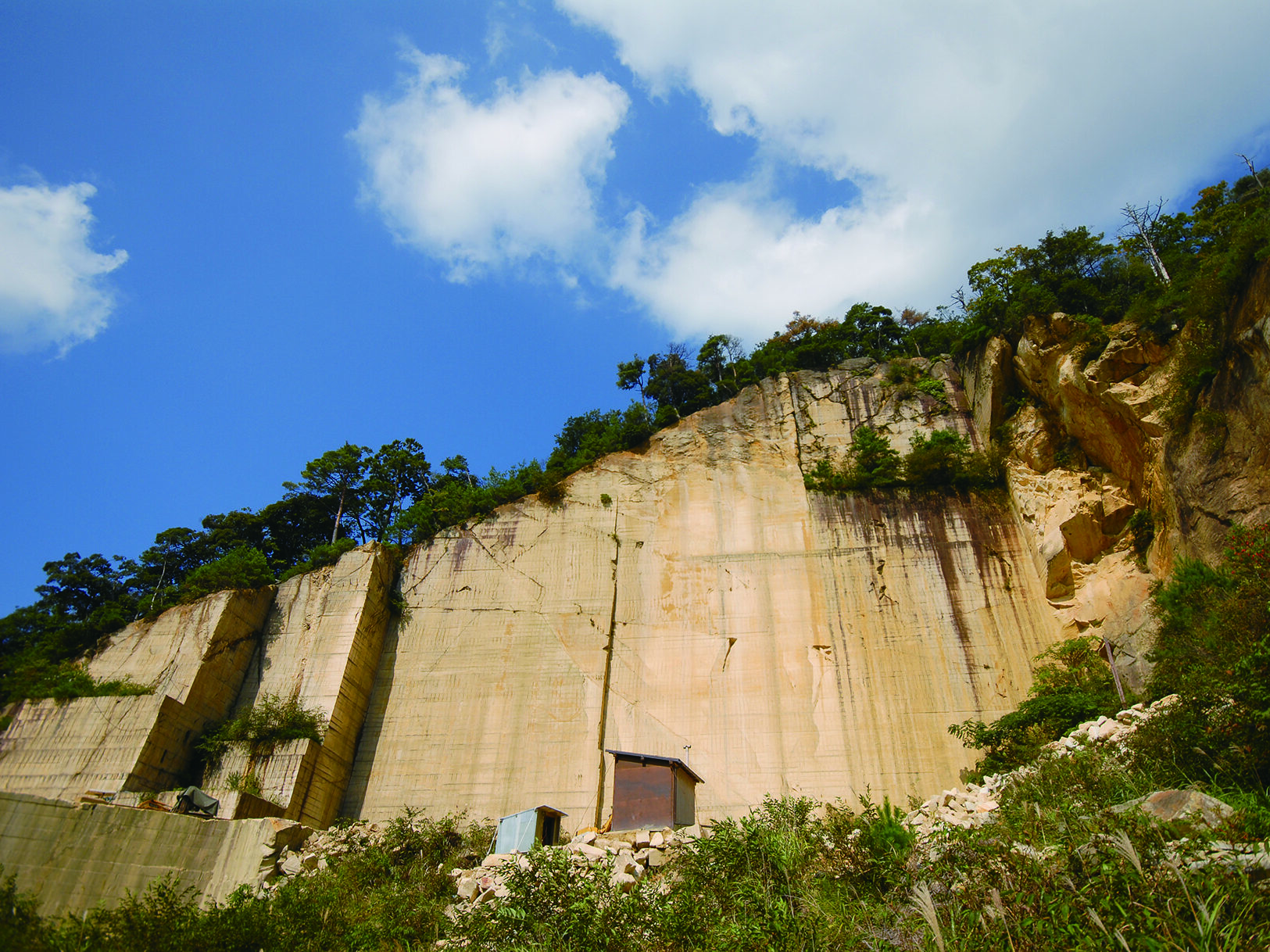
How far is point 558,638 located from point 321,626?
22.2 feet

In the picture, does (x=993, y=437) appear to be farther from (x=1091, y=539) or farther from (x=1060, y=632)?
(x=1060, y=632)

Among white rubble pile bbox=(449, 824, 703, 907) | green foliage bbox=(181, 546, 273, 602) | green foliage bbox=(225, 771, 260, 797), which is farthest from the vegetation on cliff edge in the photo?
white rubble pile bbox=(449, 824, 703, 907)

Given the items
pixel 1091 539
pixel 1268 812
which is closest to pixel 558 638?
pixel 1091 539

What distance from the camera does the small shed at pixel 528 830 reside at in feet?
48.6

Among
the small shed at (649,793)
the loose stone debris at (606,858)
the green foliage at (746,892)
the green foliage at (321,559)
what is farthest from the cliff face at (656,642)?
the green foliage at (746,892)

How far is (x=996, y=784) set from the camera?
1351 cm

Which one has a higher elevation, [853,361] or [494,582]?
[853,361]

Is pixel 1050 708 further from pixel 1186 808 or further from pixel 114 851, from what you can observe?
pixel 114 851

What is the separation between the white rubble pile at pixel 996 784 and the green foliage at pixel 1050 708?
1.48 metres

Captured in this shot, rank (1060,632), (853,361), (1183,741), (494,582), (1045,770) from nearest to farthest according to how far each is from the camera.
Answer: (1183,741)
(1045,770)
(1060,632)
(494,582)
(853,361)

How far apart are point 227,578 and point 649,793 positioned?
14.7 meters

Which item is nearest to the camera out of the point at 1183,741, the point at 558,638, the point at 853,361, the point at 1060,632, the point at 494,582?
the point at 1183,741

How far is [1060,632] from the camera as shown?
19188 mm

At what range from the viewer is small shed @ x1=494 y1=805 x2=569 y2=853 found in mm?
14828
